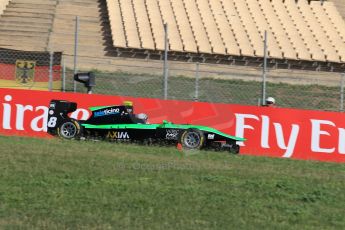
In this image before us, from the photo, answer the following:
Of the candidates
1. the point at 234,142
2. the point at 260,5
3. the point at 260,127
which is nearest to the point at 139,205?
the point at 234,142

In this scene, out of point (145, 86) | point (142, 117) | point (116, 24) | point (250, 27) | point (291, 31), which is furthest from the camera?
point (291, 31)

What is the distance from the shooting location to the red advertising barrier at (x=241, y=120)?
1452cm

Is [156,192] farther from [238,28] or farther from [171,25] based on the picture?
[238,28]

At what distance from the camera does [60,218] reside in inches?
271

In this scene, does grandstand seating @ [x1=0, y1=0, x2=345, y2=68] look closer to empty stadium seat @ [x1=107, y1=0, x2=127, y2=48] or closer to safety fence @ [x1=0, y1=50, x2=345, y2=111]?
empty stadium seat @ [x1=107, y1=0, x2=127, y2=48]

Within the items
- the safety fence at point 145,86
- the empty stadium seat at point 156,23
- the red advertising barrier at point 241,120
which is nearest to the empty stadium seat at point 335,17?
the empty stadium seat at point 156,23

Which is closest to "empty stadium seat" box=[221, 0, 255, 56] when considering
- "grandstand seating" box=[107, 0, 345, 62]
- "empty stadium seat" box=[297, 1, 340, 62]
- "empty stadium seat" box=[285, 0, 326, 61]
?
"grandstand seating" box=[107, 0, 345, 62]

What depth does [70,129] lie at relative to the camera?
13.8 meters

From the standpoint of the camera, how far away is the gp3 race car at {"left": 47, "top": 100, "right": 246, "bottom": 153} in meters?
13.5

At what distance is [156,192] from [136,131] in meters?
5.29

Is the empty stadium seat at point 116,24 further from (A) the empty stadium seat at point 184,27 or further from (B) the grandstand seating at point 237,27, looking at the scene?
(A) the empty stadium seat at point 184,27

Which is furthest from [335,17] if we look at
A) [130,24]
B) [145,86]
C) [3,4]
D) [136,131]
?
[136,131]

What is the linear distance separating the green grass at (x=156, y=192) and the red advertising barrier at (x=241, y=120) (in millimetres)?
2800

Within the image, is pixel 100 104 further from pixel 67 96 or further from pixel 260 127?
pixel 260 127
